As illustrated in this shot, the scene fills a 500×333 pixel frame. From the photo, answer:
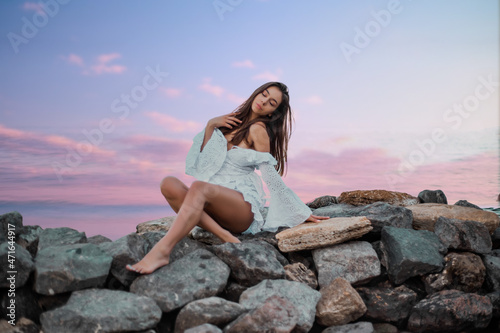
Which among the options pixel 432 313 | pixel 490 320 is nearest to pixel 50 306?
pixel 432 313

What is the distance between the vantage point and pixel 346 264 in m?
4.34

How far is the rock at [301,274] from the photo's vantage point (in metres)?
4.23

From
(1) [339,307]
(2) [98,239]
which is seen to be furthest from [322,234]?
(2) [98,239]

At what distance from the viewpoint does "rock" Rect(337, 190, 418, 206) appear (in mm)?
6395

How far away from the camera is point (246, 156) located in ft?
15.9

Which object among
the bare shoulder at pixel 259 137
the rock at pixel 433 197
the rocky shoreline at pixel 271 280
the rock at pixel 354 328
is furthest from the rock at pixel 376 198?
the rock at pixel 354 328

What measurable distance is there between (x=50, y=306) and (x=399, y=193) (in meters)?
4.97

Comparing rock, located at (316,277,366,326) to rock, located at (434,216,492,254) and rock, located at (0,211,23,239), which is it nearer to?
rock, located at (434,216,492,254)

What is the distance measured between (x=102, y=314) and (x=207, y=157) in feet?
7.10

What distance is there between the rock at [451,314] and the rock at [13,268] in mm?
3398

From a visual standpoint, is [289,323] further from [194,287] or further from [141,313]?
[141,313]

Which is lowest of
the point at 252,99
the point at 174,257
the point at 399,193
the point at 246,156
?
the point at 174,257

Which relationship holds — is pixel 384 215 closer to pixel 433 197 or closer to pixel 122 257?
pixel 433 197

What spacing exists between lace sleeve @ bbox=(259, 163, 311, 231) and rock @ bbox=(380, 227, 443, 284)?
90 cm
